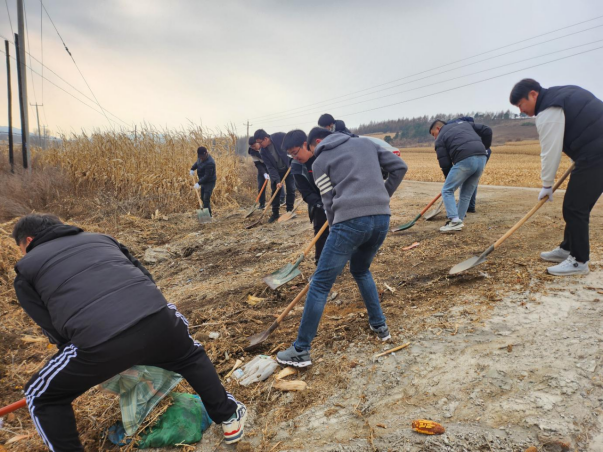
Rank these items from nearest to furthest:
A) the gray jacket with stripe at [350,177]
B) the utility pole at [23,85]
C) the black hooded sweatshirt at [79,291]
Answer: the black hooded sweatshirt at [79,291], the gray jacket with stripe at [350,177], the utility pole at [23,85]

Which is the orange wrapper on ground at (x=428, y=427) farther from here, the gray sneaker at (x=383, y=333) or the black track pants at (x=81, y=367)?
the black track pants at (x=81, y=367)

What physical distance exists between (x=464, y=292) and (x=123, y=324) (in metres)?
2.86

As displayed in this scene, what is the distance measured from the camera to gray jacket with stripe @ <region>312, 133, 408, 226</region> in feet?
7.74

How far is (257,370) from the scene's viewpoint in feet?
8.49

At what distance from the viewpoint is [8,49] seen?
47.7 feet

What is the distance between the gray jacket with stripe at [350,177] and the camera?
2359mm

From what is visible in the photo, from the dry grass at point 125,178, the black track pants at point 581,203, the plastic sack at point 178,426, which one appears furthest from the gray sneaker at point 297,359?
the dry grass at point 125,178

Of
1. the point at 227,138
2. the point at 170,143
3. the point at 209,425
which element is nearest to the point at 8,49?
the point at 170,143

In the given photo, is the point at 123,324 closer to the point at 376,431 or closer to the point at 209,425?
the point at 209,425

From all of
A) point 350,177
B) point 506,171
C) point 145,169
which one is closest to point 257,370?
point 350,177

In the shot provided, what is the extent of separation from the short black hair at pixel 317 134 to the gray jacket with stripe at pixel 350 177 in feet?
0.65

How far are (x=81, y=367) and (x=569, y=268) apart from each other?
381 cm

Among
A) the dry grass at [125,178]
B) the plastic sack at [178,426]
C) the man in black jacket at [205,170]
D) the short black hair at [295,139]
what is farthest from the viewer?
the dry grass at [125,178]

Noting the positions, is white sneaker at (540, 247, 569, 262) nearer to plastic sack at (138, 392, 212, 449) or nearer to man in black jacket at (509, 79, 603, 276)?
man in black jacket at (509, 79, 603, 276)
